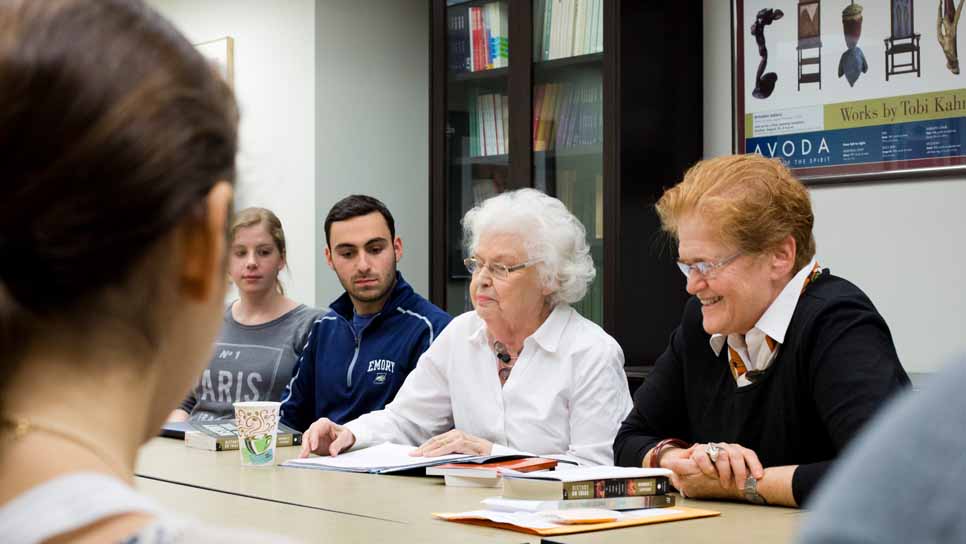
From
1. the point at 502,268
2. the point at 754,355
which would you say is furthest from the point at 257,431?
the point at 754,355

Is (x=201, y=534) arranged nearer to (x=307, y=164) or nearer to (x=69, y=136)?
(x=69, y=136)

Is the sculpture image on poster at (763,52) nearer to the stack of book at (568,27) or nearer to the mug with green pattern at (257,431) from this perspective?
the stack of book at (568,27)

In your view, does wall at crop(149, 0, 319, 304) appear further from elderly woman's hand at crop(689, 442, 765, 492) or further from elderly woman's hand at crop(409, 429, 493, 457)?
elderly woman's hand at crop(689, 442, 765, 492)

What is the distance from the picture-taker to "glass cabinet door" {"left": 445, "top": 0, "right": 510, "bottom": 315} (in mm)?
3930

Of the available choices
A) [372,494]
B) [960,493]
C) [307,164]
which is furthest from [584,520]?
[307,164]

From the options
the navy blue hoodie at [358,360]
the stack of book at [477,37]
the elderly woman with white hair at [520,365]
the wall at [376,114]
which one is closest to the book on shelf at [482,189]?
the stack of book at [477,37]

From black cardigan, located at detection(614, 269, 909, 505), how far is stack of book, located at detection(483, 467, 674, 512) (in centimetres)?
22

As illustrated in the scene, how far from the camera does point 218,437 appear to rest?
260 centimetres

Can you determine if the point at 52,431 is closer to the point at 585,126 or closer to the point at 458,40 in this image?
the point at 585,126

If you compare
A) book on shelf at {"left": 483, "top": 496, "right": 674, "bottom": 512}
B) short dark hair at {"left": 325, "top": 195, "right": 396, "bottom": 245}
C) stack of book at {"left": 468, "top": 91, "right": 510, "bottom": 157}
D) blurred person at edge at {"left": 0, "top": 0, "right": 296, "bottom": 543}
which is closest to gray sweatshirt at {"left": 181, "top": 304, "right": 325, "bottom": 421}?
short dark hair at {"left": 325, "top": 195, "right": 396, "bottom": 245}

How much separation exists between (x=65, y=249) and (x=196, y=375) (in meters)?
0.15

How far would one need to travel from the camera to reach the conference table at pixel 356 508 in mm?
1590

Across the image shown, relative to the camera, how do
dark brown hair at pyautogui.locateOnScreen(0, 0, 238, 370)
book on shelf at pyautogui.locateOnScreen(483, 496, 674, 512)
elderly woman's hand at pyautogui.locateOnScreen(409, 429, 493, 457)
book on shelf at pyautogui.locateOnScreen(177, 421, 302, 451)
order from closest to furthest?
dark brown hair at pyautogui.locateOnScreen(0, 0, 238, 370)
book on shelf at pyautogui.locateOnScreen(483, 496, 674, 512)
elderly woman's hand at pyautogui.locateOnScreen(409, 429, 493, 457)
book on shelf at pyautogui.locateOnScreen(177, 421, 302, 451)

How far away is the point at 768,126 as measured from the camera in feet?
11.4
